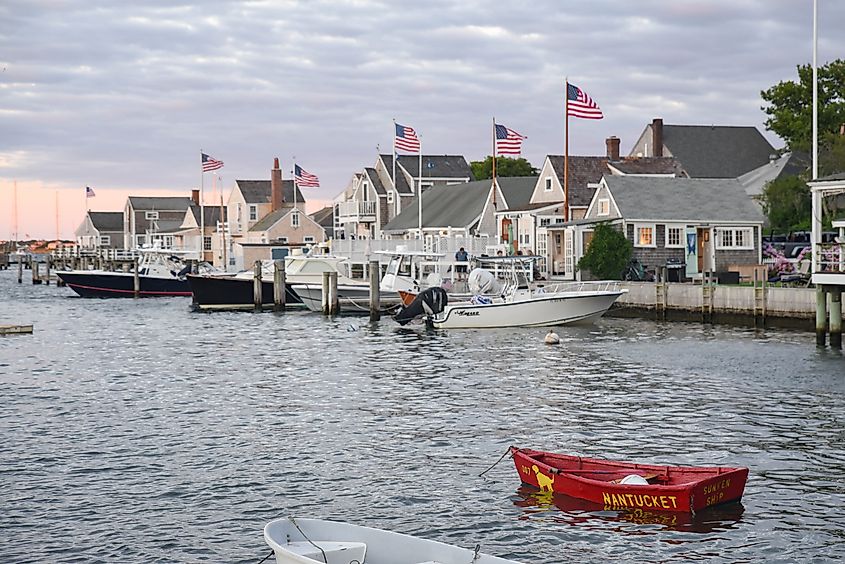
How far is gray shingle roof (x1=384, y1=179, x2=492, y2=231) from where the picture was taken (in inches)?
3292

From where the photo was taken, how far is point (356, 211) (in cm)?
10519

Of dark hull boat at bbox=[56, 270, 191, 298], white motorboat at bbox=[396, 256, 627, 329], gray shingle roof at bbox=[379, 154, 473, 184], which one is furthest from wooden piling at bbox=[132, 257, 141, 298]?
white motorboat at bbox=[396, 256, 627, 329]

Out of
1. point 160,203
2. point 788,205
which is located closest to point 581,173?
point 788,205

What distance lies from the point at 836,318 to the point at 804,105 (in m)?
57.2

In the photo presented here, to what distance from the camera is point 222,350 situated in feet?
141

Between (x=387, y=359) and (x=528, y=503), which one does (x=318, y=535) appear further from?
(x=387, y=359)

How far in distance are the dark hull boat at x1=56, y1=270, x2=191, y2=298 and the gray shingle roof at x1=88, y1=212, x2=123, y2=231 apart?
88.6 m

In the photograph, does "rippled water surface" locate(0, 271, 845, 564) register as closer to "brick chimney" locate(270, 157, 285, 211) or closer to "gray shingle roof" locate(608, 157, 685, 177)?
"gray shingle roof" locate(608, 157, 685, 177)

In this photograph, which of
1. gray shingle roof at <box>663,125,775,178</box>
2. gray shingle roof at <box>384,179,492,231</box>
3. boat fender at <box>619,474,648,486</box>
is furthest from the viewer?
gray shingle roof at <box>663,125,775,178</box>

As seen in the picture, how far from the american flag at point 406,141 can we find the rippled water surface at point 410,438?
2255 cm

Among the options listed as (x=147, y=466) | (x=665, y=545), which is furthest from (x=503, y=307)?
(x=665, y=545)

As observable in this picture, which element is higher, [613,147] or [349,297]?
[613,147]

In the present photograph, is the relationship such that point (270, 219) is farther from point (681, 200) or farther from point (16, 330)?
point (16, 330)

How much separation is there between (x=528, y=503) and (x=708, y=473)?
2.82 metres
